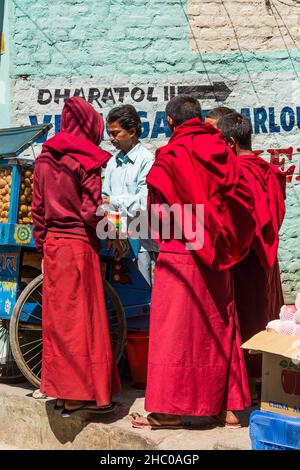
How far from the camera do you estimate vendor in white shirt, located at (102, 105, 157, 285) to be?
5.74m

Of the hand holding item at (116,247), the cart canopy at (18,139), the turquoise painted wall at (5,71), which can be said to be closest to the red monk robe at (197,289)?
the hand holding item at (116,247)

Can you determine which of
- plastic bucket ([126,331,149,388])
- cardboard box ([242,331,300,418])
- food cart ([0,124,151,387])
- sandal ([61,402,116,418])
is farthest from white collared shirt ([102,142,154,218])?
cardboard box ([242,331,300,418])

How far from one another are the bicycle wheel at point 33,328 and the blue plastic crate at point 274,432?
5.27ft

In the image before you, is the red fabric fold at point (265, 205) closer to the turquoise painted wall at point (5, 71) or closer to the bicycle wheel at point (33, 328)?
the bicycle wheel at point (33, 328)

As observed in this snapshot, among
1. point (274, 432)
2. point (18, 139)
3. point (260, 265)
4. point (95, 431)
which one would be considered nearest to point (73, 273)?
point (95, 431)

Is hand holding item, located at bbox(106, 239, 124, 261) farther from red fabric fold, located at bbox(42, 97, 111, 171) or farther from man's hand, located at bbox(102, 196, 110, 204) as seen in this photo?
red fabric fold, located at bbox(42, 97, 111, 171)

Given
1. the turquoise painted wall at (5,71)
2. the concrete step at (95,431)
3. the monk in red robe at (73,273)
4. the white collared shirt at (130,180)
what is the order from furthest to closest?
the turquoise painted wall at (5,71)
the white collared shirt at (130,180)
the monk in red robe at (73,273)
the concrete step at (95,431)

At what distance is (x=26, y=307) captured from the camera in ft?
17.5

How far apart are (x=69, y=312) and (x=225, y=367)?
3.26ft

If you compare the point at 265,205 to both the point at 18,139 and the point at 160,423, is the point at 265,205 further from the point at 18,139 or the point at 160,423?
the point at 18,139

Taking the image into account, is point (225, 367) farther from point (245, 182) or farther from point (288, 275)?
point (288, 275)

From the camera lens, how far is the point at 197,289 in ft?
14.6

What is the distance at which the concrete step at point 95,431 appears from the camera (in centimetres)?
435

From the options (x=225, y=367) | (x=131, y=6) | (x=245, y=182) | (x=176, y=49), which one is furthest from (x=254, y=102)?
(x=225, y=367)
